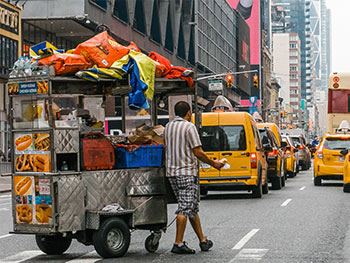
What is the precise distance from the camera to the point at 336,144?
25.4 metres

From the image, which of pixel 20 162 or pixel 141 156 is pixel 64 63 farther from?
pixel 141 156

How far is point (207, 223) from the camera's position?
1426cm

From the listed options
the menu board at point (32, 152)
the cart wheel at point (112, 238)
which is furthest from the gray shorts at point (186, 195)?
the menu board at point (32, 152)

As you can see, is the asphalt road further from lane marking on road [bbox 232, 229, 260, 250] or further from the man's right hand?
the man's right hand

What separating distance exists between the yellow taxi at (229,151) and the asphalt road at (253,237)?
93cm

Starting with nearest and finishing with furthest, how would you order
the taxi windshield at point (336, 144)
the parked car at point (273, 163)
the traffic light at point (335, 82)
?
the parked car at point (273, 163) < the taxi windshield at point (336, 144) < the traffic light at point (335, 82)

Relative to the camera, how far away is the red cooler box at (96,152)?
10000 mm

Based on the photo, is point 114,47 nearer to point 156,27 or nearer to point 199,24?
point 156,27

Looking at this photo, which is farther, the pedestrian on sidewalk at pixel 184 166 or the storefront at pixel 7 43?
the storefront at pixel 7 43

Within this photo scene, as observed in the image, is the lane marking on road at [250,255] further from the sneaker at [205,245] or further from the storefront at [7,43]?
the storefront at [7,43]

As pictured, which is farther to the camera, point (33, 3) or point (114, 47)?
point (33, 3)

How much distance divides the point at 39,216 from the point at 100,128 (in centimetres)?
185

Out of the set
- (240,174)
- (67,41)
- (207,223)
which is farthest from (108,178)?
(67,41)

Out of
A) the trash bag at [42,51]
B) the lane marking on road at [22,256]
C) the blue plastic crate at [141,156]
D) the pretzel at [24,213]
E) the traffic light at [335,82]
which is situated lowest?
the lane marking on road at [22,256]
